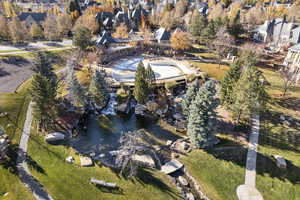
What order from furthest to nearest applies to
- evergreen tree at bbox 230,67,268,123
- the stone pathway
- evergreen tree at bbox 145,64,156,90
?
evergreen tree at bbox 145,64,156,90 < evergreen tree at bbox 230,67,268,123 < the stone pathway

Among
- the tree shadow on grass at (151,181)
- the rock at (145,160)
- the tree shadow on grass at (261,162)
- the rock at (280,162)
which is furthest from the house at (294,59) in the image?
the tree shadow on grass at (151,181)

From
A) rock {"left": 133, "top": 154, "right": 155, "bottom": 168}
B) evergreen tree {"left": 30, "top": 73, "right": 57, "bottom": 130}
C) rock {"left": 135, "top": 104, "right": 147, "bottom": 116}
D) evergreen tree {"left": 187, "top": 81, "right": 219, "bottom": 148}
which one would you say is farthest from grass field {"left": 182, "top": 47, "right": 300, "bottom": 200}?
evergreen tree {"left": 30, "top": 73, "right": 57, "bottom": 130}

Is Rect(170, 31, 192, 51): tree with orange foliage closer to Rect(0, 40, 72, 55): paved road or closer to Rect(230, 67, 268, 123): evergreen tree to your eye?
Rect(230, 67, 268, 123): evergreen tree

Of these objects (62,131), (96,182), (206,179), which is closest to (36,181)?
(96,182)

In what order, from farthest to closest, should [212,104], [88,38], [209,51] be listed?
[209,51] → [88,38] → [212,104]

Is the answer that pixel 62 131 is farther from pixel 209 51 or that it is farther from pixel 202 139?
pixel 209 51

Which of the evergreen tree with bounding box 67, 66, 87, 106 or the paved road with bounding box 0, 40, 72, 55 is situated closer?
the evergreen tree with bounding box 67, 66, 87, 106

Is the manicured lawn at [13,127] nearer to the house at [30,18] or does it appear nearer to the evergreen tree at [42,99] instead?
the evergreen tree at [42,99]
